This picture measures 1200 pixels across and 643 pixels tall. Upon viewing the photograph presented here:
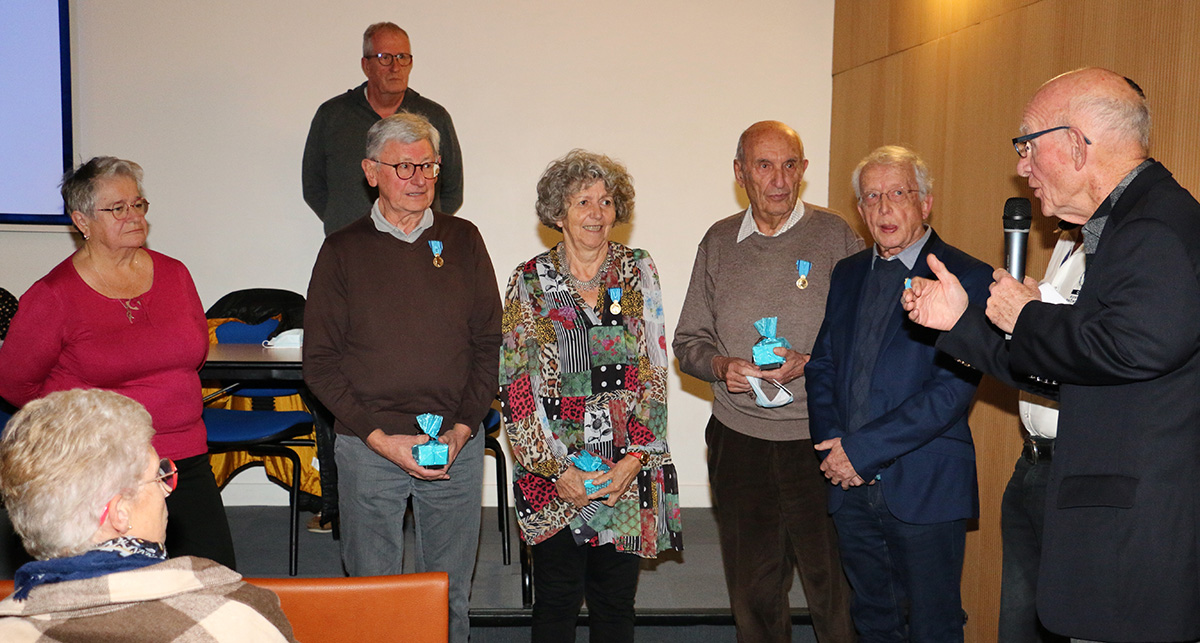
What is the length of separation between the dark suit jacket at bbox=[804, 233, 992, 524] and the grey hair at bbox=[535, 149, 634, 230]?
82cm

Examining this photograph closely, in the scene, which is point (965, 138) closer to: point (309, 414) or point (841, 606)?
point (841, 606)

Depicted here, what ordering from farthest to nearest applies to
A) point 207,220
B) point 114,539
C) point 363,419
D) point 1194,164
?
point 207,220 → point 363,419 → point 1194,164 → point 114,539

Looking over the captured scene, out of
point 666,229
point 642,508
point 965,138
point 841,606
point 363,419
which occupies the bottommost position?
point 841,606

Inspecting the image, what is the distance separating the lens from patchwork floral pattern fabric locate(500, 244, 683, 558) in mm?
2799

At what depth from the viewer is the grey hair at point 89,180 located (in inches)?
112

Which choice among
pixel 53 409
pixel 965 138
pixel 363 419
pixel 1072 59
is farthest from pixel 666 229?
pixel 53 409

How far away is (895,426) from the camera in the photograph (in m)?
2.65

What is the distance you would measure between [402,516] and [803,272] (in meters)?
1.53

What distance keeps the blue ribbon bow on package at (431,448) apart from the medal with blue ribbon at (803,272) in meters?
1.28

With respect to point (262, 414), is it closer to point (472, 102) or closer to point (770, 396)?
point (472, 102)

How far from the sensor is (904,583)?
9.07 ft

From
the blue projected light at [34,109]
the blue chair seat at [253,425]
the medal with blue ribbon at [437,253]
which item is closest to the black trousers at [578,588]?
the medal with blue ribbon at [437,253]

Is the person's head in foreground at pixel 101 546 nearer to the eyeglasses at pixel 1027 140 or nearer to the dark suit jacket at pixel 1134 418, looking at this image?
the dark suit jacket at pixel 1134 418

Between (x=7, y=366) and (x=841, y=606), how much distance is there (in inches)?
107
